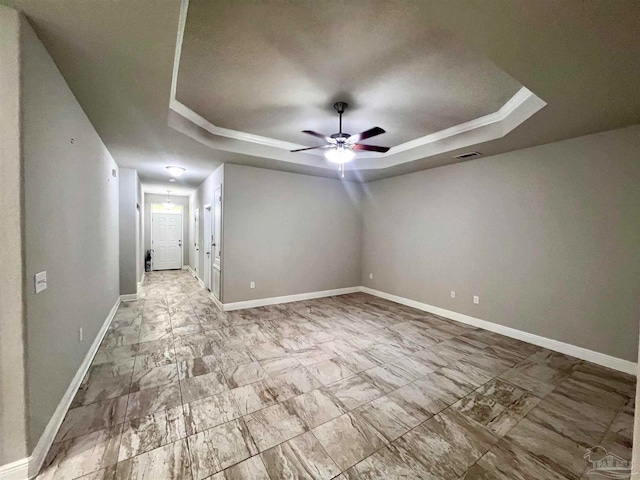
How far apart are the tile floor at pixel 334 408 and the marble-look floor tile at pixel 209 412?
0.04 ft

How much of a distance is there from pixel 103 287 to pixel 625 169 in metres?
6.54

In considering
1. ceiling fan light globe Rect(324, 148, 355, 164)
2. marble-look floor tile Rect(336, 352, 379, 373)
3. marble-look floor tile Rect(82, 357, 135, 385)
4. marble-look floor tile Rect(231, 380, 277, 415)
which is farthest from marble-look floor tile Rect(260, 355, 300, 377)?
ceiling fan light globe Rect(324, 148, 355, 164)

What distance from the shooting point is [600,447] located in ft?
6.00

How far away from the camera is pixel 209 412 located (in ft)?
6.84

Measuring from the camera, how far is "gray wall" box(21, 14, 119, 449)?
156 cm

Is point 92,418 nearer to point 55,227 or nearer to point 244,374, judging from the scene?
point 244,374

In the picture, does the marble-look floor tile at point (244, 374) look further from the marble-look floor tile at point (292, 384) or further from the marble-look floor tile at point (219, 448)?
the marble-look floor tile at point (219, 448)

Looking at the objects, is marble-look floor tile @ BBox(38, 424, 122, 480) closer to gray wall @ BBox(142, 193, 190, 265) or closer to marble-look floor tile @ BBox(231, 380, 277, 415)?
marble-look floor tile @ BBox(231, 380, 277, 415)

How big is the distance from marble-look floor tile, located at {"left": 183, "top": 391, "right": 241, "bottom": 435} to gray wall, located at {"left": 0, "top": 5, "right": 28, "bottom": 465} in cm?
89

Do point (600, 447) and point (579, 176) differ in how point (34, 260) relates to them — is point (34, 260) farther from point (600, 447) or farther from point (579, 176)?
point (579, 176)

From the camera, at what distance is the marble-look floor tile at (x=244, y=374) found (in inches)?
99.0

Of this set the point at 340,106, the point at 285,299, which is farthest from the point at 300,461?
the point at 285,299

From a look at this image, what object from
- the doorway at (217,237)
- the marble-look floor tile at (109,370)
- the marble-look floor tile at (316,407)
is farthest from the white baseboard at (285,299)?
the marble-look floor tile at (316,407)

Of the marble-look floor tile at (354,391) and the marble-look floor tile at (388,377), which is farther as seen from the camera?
the marble-look floor tile at (388,377)
